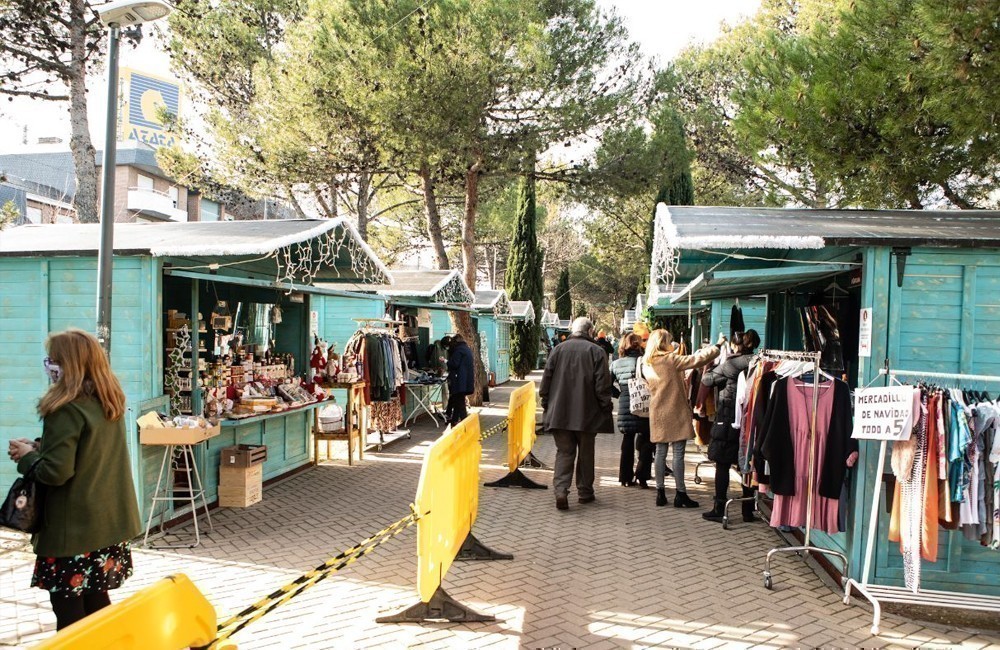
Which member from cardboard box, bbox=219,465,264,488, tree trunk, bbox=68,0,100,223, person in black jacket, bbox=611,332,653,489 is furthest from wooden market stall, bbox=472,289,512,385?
cardboard box, bbox=219,465,264,488

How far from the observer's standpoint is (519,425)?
8406 mm

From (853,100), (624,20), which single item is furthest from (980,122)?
(624,20)

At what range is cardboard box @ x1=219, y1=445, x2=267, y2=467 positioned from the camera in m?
6.92

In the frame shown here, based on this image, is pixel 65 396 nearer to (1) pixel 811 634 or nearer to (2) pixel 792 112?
(1) pixel 811 634

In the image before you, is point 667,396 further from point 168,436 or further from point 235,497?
point 168,436

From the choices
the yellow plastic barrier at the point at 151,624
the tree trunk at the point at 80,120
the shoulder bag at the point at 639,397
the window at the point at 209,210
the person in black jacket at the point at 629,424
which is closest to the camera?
the yellow plastic barrier at the point at 151,624

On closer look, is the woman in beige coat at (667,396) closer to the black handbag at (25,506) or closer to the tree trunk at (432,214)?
the black handbag at (25,506)

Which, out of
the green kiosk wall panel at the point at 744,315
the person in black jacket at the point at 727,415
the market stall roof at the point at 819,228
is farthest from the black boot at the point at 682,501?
the green kiosk wall panel at the point at 744,315

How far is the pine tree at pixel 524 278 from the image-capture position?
22.6 meters

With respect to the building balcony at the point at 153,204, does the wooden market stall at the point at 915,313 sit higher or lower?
lower

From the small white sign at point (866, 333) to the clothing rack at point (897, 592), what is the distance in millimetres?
170

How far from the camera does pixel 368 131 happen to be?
13367mm

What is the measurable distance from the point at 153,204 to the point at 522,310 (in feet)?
62.9

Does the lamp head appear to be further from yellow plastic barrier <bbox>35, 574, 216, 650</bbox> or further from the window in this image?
the window
